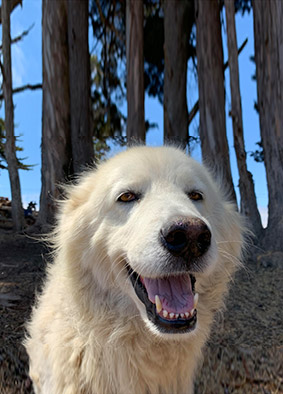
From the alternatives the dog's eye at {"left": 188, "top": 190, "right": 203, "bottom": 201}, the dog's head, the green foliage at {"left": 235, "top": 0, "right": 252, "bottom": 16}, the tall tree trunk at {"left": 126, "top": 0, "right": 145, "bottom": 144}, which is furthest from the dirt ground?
the green foliage at {"left": 235, "top": 0, "right": 252, "bottom": 16}

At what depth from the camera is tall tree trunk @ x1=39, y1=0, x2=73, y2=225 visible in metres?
6.00

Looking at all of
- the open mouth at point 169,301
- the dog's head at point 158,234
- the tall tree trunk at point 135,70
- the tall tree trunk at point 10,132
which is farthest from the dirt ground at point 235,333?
the tall tree trunk at point 135,70

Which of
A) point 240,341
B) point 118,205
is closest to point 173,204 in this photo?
point 118,205

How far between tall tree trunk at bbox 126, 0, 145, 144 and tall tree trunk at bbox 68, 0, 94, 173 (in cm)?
77

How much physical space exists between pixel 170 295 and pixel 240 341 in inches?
71.5

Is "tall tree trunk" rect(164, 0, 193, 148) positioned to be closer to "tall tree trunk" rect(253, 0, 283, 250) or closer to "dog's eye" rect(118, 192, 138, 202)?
"tall tree trunk" rect(253, 0, 283, 250)

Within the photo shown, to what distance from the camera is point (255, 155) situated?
6.50 meters

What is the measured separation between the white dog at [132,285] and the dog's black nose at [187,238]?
22 mm

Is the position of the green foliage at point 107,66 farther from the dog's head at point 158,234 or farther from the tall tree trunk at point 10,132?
the dog's head at point 158,234

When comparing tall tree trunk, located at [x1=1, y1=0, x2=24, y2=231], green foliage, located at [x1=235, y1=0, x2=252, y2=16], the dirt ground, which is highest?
green foliage, located at [x1=235, y1=0, x2=252, y2=16]

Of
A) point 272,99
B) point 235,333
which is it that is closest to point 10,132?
point 272,99

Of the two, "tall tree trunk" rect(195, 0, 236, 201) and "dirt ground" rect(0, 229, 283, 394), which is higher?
"tall tree trunk" rect(195, 0, 236, 201)

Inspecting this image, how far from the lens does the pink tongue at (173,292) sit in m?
1.72

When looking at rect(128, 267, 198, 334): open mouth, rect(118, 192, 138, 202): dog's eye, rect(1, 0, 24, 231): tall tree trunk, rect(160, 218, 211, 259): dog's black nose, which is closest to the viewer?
rect(160, 218, 211, 259): dog's black nose
